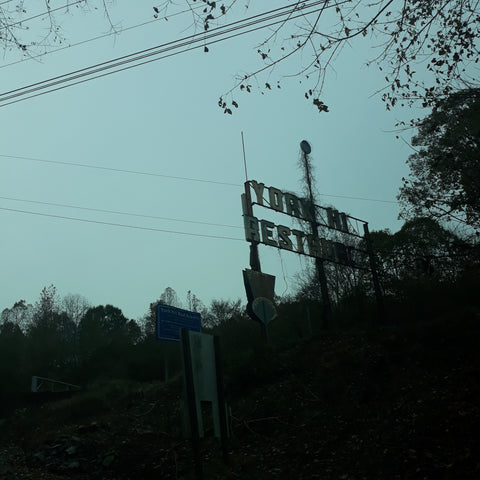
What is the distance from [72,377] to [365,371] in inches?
1178

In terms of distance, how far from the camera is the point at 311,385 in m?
13.6

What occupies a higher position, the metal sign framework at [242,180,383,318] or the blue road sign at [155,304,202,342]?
the metal sign framework at [242,180,383,318]

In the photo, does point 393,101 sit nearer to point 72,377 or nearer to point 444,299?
point 444,299

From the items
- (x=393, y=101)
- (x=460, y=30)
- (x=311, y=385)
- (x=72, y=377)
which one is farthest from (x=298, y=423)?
(x=72, y=377)

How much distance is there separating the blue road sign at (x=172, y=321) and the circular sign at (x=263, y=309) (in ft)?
11.6

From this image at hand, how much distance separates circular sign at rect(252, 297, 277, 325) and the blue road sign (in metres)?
3.53

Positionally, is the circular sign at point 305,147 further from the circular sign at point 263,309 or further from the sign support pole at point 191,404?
the sign support pole at point 191,404

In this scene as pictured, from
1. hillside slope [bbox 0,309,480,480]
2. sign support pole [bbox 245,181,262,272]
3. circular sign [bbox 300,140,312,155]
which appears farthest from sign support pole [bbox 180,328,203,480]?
circular sign [bbox 300,140,312,155]

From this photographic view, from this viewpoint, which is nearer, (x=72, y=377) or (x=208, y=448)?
(x=208, y=448)

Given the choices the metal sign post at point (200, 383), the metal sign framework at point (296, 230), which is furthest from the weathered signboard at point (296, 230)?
the metal sign post at point (200, 383)

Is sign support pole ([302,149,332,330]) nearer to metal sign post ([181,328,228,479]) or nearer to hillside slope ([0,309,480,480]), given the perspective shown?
hillside slope ([0,309,480,480])

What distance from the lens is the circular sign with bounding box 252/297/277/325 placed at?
16.6m

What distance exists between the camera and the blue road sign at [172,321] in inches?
508

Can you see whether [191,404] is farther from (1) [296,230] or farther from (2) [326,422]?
(1) [296,230]
